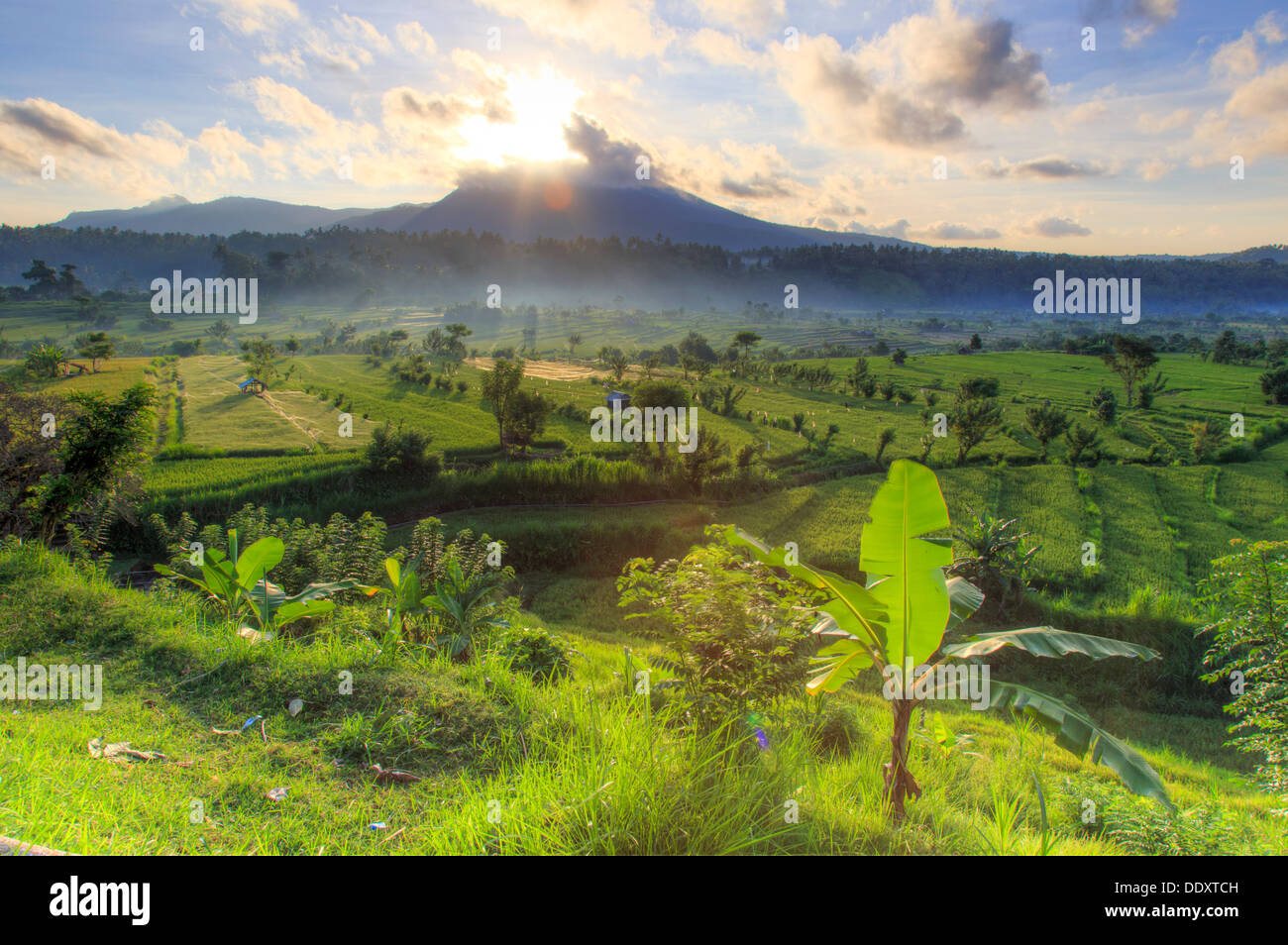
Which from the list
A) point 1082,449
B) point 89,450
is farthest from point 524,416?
point 1082,449

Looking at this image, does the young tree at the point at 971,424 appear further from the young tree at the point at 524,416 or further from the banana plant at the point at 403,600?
the banana plant at the point at 403,600

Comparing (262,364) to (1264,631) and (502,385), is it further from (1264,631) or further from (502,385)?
(1264,631)

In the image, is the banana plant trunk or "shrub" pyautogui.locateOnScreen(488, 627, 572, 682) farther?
"shrub" pyautogui.locateOnScreen(488, 627, 572, 682)

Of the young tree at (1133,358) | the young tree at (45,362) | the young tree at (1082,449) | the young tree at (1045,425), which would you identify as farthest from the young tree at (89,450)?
the young tree at (1133,358)

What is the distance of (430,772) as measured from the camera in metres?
4.16

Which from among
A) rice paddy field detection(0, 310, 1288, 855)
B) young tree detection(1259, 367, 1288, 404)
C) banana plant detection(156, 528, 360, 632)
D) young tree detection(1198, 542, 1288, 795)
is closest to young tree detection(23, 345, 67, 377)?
rice paddy field detection(0, 310, 1288, 855)

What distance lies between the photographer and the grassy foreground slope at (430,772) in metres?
3.17

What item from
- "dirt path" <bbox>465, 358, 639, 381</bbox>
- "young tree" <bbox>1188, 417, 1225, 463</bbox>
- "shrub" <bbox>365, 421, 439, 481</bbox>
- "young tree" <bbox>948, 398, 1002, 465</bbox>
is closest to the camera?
"shrub" <bbox>365, 421, 439, 481</bbox>

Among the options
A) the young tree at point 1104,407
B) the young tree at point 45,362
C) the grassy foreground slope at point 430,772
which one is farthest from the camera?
the young tree at point 1104,407

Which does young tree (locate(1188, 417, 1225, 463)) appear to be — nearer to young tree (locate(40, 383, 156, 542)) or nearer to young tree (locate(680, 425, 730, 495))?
young tree (locate(680, 425, 730, 495))

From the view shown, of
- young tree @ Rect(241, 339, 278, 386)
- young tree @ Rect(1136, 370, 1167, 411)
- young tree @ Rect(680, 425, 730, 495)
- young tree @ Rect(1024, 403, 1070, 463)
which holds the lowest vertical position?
young tree @ Rect(680, 425, 730, 495)

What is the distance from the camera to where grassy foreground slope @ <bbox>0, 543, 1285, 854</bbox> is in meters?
3.17
